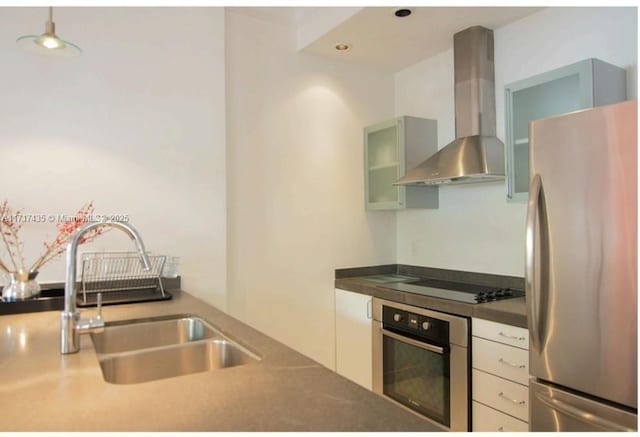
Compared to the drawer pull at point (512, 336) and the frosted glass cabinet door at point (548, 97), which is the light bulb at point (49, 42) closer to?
the frosted glass cabinet door at point (548, 97)

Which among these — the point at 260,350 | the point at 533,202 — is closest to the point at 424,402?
the point at 533,202

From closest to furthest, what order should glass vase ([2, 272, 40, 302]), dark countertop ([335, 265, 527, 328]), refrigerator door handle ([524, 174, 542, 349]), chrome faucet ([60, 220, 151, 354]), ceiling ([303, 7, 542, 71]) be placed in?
chrome faucet ([60, 220, 151, 354]) < refrigerator door handle ([524, 174, 542, 349]) < glass vase ([2, 272, 40, 302]) < dark countertop ([335, 265, 527, 328]) < ceiling ([303, 7, 542, 71])

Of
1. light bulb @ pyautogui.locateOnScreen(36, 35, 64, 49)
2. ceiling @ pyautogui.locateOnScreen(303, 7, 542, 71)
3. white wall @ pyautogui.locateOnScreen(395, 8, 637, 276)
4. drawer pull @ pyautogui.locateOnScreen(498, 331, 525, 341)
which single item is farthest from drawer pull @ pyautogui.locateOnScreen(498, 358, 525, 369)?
light bulb @ pyautogui.locateOnScreen(36, 35, 64, 49)

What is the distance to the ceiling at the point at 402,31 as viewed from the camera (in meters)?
2.47

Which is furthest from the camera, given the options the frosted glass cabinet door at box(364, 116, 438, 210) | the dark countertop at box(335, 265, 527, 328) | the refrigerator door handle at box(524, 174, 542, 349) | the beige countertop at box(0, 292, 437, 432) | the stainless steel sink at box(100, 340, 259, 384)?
the frosted glass cabinet door at box(364, 116, 438, 210)

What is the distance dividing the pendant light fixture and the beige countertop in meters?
1.06

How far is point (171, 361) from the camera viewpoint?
59.1 inches

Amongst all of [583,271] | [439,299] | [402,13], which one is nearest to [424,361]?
[439,299]

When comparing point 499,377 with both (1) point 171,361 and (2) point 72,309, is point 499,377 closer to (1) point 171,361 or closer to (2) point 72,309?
(1) point 171,361

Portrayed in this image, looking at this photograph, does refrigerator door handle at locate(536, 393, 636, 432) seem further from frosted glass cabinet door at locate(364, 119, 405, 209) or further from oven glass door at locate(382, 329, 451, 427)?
frosted glass cabinet door at locate(364, 119, 405, 209)

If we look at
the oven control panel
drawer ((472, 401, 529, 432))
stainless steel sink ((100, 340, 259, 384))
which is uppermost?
stainless steel sink ((100, 340, 259, 384))

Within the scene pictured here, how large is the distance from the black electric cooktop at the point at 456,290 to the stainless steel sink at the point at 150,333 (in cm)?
125

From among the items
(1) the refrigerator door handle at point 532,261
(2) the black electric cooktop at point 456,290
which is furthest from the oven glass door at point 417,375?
(1) the refrigerator door handle at point 532,261

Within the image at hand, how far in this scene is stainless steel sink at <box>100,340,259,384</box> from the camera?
1407 mm
